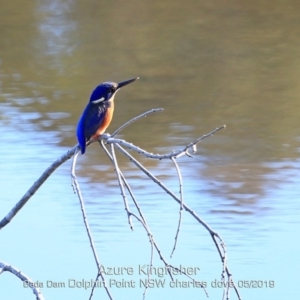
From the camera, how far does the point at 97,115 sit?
2.37m

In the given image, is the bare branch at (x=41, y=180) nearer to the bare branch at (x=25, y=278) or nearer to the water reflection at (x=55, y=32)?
the bare branch at (x=25, y=278)

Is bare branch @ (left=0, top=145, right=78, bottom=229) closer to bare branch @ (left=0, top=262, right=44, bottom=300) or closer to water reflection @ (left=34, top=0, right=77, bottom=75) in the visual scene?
bare branch @ (left=0, top=262, right=44, bottom=300)

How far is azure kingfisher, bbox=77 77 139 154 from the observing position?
2.27 m

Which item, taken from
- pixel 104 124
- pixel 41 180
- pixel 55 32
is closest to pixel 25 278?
pixel 41 180

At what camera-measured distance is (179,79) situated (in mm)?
6082

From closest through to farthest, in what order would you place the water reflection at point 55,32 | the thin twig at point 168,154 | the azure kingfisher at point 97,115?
the thin twig at point 168,154 → the azure kingfisher at point 97,115 → the water reflection at point 55,32

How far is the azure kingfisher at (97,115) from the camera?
227 centimetres

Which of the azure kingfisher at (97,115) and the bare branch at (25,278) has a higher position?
the azure kingfisher at (97,115)

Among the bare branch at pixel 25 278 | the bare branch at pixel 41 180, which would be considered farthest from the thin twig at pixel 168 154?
the bare branch at pixel 25 278

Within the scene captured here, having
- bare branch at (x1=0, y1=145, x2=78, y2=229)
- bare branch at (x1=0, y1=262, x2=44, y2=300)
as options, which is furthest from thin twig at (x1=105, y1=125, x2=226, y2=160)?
bare branch at (x1=0, y1=262, x2=44, y2=300)

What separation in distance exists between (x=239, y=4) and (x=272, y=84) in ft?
7.61

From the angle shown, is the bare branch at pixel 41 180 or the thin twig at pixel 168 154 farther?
the bare branch at pixel 41 180

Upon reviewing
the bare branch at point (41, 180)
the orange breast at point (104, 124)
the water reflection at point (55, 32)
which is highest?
the water reflection at point (55, 32)

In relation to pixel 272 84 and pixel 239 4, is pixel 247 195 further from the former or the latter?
pixel 239 4
